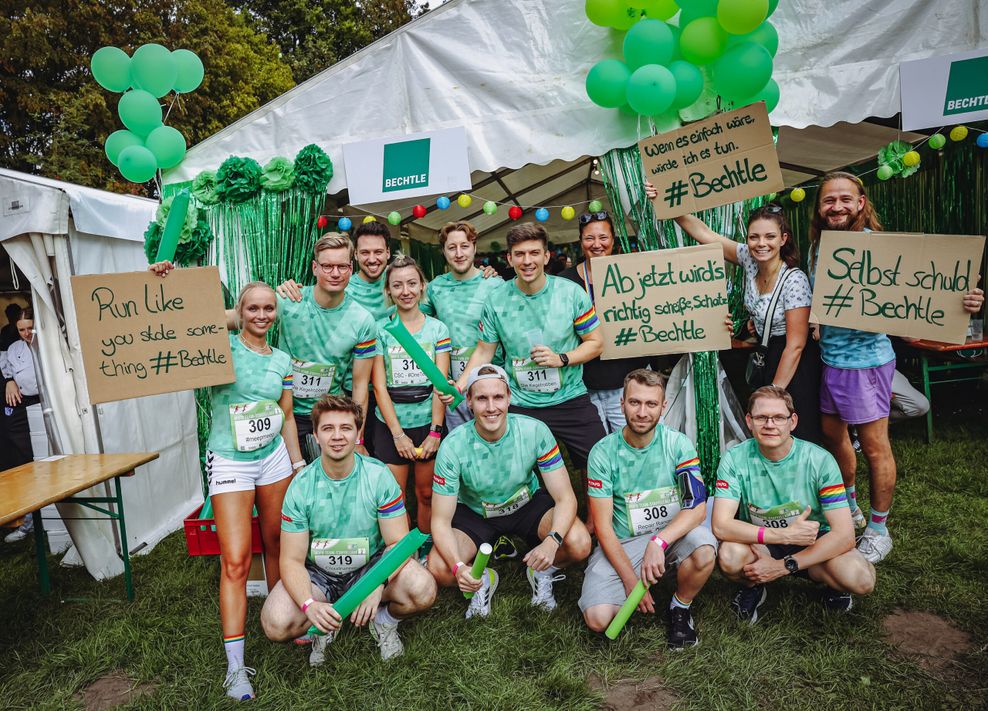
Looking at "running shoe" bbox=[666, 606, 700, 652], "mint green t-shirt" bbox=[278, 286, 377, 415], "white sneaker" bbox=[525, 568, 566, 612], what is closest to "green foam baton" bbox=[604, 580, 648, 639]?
"running shoe" bbox=[666, 606, 700, 652]

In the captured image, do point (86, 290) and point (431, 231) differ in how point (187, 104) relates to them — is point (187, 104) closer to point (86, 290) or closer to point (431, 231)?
point (431, 231)

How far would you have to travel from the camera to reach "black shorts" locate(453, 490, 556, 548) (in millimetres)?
2910

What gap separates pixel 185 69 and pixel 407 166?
1434mm

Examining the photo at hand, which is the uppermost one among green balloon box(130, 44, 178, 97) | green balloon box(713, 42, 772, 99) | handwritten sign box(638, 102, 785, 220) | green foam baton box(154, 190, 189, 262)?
green balloon box(130, 44, 178, 97)

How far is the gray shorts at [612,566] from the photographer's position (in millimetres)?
2596

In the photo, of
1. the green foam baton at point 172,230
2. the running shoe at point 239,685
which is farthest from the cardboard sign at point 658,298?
the running shoe at point 239,685

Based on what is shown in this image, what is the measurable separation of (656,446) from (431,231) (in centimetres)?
618

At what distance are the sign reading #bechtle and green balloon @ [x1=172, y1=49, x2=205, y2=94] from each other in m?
1.00

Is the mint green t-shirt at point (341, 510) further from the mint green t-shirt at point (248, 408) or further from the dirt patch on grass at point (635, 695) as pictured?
the dirt patch on grass at point (635, 695)

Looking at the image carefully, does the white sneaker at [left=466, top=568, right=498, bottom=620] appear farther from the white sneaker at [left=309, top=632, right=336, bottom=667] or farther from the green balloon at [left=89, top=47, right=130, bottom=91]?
the green balloon at [left=89, top=47, right=130, bottom=91]

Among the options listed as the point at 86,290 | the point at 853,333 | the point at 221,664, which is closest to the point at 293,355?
the point at 86,290

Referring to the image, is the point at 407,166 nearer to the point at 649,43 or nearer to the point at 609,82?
the point at 609,82

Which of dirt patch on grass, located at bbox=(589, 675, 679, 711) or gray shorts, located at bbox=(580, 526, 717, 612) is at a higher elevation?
gray shorts, located at bbox=(580, 526, 717, 612)

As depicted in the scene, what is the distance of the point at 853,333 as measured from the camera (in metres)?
3.02
